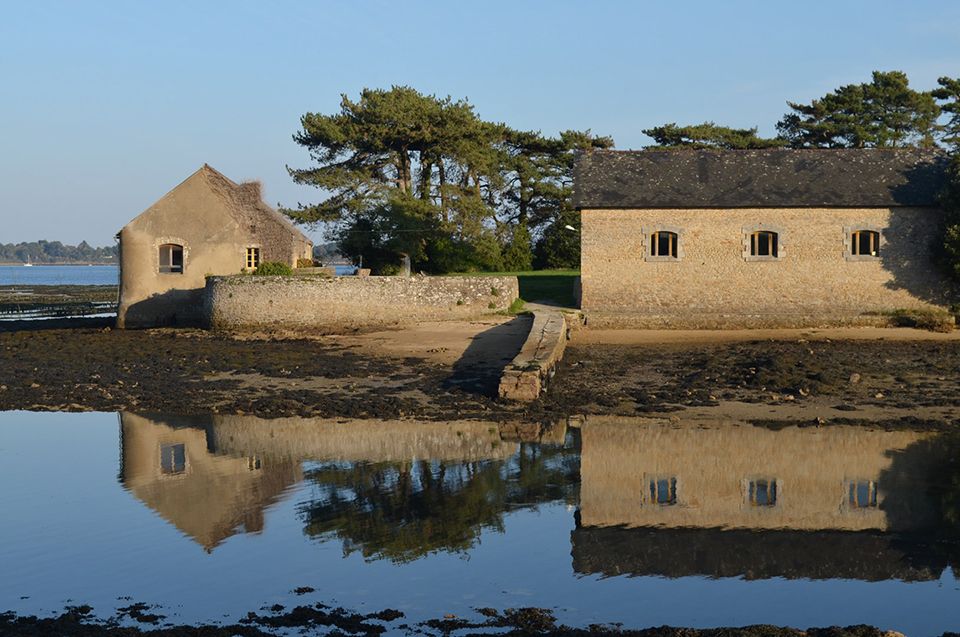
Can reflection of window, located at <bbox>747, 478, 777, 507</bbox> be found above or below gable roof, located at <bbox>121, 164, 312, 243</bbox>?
below

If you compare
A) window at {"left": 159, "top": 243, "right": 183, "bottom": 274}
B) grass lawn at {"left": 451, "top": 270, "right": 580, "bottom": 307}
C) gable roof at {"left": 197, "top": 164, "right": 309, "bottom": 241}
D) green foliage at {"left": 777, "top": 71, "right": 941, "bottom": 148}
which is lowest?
grass lawn at {"left": 451, "top": 270, "right": 580, "bottom": 307}

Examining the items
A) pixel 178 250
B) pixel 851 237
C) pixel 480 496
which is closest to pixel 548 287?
pixel 851 237

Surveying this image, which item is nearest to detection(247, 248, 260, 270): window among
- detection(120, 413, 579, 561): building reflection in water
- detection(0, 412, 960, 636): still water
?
detection(120, 413, 579, 561): building reflection in water

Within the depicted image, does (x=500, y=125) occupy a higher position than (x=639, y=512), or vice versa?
(x=500, y=125)

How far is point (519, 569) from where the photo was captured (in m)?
9.72

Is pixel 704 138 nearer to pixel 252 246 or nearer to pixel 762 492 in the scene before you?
pixel 252 246

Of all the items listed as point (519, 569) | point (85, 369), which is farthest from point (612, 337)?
point (519, 569)

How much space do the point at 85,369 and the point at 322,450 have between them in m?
10.2

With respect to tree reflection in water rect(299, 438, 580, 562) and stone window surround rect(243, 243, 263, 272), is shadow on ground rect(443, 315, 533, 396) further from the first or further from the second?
stone window surround rect(243, 243, 263, 272)

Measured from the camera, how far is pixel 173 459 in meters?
14.7

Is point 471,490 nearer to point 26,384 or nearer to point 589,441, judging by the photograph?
point 589,441

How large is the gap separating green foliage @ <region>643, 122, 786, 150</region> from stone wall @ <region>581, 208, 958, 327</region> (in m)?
22.7

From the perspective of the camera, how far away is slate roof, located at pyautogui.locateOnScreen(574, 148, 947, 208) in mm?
29438

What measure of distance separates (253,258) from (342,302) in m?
5.14
